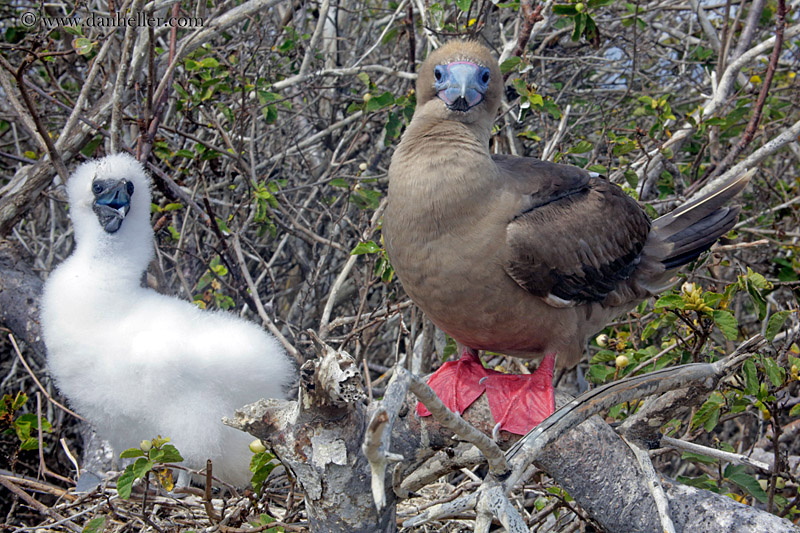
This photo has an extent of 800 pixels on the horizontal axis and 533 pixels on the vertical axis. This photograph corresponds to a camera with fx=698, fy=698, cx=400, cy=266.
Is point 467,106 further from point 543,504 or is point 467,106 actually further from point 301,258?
point 301,258

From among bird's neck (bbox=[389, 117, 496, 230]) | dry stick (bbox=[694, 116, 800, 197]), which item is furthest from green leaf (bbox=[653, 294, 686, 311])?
dry stick (bbox=[694, 116, 800, 197])

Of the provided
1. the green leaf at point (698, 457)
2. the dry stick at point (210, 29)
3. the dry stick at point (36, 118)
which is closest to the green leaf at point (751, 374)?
the green leaf at point (698, 457)

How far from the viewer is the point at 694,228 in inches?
121

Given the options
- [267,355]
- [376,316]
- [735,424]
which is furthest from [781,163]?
[267,355]

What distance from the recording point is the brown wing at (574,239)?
250cm

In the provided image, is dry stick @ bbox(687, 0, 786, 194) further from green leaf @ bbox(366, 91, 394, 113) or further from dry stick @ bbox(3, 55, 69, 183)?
dry stick @ bbox(3, 55, 69, 183)

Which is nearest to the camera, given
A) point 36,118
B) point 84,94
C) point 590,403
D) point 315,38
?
point 590,403

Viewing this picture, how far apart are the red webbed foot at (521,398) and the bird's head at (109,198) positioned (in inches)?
66.4

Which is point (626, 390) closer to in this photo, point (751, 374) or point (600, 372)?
point (751, 374)

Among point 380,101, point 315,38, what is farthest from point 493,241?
point 315,38

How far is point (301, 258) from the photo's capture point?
4441 millimetres

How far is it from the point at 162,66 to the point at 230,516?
2889mm

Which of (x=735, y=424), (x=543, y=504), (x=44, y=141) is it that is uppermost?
(x=44, y=141)

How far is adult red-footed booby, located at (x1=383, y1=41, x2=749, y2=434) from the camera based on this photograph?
242 centimetres
